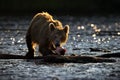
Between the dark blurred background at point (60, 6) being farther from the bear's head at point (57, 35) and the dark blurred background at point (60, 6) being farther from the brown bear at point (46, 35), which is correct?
the bear's head at point (57, 35)

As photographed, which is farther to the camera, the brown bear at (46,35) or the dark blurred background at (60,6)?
the dark blurred background at (60,6)

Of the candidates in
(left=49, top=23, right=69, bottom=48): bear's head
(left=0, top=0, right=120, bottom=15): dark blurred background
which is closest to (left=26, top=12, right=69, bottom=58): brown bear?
(left=49, top=23, right=69, bottom=48): bear's head

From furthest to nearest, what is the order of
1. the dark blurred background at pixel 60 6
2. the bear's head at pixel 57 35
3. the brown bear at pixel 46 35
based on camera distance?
the dark blurred background at pixel 60 6
the brown bear at pixel 46 35
the bear's head at pixel 57 35

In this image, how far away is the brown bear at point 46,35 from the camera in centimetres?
1992

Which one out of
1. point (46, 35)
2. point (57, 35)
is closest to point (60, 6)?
point (46, 35)

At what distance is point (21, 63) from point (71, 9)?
66.8 metres

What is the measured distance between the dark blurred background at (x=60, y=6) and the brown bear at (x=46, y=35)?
56.3m

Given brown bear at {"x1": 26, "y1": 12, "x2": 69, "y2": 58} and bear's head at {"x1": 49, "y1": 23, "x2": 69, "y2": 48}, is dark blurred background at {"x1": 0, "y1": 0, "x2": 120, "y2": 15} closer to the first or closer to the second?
brown bear at {"x1": 26, "y1": 12, "x2": 69, "y2": 58}

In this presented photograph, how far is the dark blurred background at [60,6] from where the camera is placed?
80.5 meters

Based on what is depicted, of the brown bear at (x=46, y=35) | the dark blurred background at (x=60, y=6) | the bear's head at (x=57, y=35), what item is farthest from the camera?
the dark blurred background at (x=60, y=6)

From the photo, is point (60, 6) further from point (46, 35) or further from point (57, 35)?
point (57, 35)

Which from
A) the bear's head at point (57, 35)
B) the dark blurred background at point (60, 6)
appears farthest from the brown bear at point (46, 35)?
the dark blurred background at point (60, 6)

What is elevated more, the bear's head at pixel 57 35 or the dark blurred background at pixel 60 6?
the dark blurred background at pixel 60 6

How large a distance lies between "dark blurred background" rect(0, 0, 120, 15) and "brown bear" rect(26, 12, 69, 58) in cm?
5626
